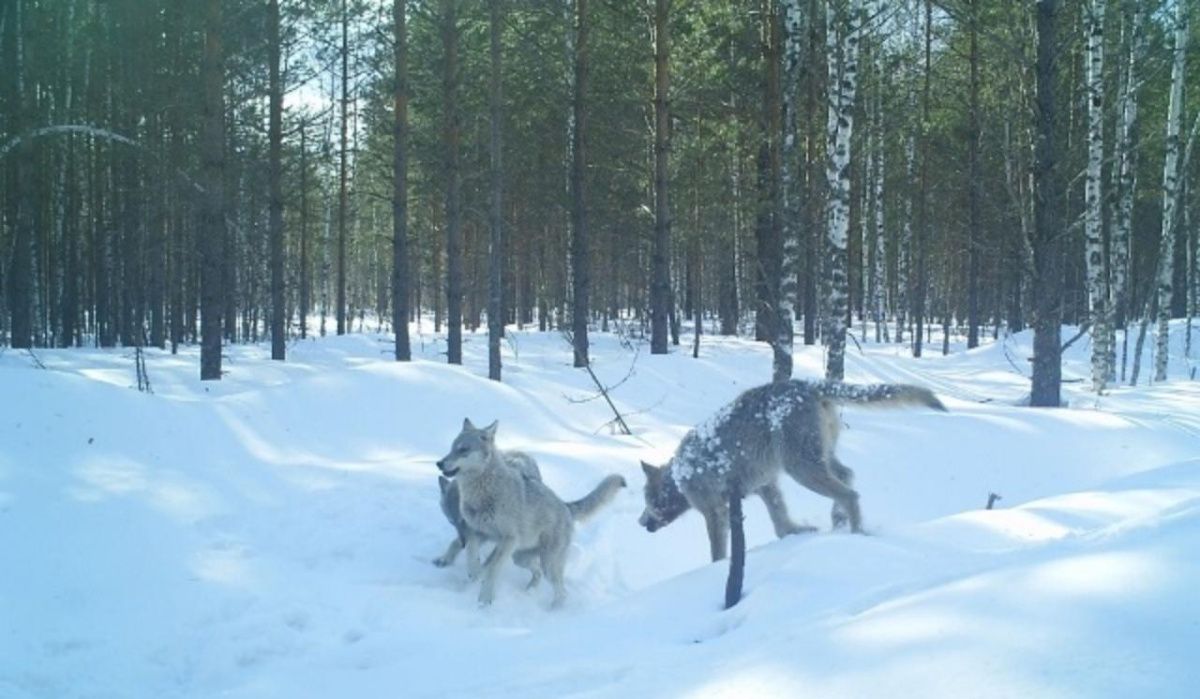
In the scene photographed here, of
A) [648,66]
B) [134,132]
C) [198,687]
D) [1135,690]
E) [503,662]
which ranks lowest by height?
[198,687]

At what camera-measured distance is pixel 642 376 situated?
17297 millimetres

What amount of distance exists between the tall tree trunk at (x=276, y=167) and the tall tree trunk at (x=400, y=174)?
284 cm

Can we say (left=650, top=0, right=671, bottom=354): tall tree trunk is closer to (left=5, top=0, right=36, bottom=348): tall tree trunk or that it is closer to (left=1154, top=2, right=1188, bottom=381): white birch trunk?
(left=1154, top=2, right=1188, bottom=381): white birch trunk

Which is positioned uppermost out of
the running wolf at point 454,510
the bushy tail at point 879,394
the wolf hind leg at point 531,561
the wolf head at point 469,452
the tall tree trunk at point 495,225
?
the tall tree trunk at point 495,225

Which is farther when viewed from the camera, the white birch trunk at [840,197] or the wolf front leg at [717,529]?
the white birch trunk at [840,197]

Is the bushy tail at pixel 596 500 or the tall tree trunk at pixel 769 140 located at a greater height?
the tall tree trunk at pixel 769 140

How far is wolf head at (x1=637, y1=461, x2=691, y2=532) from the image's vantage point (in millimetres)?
7758

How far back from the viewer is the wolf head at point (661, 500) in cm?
776

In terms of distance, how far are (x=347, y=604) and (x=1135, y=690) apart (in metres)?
5.69

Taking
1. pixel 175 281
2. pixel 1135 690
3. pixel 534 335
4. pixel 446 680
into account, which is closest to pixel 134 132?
pixel 175 281

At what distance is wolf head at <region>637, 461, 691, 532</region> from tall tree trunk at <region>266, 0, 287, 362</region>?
50.9 ft

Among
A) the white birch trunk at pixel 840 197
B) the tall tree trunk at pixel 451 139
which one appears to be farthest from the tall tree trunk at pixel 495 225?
the white birch trunk at pixel 840 197

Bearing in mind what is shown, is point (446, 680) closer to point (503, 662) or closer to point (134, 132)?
point (503, 662)

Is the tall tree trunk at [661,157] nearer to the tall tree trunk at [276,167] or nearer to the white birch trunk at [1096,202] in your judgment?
the white birch trunk at [1096,202]
